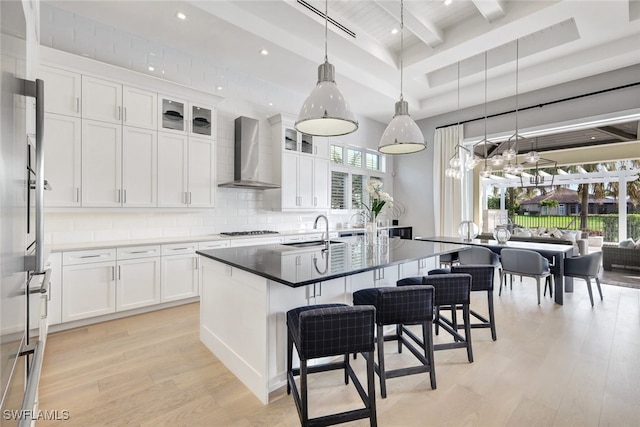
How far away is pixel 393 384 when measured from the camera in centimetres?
209

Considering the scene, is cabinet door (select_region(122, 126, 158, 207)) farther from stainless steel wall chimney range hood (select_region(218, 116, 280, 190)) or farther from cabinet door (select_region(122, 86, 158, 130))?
stainless steel wall chimney range hood (select_region(218, 116, 280, 190))

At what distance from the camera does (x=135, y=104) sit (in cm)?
353

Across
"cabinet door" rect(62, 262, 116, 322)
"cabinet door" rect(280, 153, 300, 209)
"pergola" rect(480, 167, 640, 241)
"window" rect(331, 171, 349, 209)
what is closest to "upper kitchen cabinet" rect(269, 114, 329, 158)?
"cabinet door" rect(280, 153, 300, 209)

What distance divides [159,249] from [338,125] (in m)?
2.60

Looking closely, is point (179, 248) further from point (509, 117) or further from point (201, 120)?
point (509, 117)

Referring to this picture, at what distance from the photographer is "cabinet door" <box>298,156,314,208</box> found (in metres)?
5.25

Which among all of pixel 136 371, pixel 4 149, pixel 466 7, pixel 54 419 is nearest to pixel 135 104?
pixel 136 371

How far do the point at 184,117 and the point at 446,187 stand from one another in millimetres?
5202

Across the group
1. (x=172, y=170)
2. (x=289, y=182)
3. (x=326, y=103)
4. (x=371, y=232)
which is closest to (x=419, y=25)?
(x=326, y=103)

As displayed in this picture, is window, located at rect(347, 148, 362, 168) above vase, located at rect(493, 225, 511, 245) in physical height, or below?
above

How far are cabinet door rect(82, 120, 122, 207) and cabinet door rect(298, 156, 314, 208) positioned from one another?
→ 2.70 m

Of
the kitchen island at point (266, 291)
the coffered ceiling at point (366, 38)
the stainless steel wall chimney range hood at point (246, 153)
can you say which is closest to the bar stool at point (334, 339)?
the kitchen island at point (266, 291)

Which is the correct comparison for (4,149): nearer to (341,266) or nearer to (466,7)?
(341,266)

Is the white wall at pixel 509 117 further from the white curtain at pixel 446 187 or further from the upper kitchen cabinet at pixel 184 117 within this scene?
the upper kitchen cabinet at pixel 184 117
